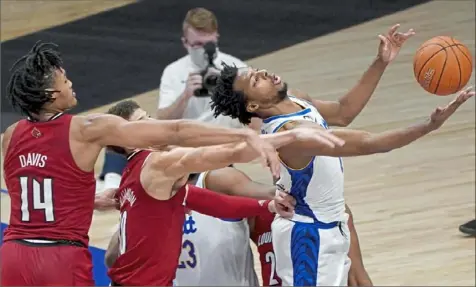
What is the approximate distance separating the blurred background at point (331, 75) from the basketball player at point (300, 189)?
1.58 m

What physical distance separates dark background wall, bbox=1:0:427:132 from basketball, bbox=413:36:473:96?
5.13 m

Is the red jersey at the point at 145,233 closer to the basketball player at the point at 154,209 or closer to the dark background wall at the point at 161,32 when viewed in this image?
the basketball player at the point at 154,209

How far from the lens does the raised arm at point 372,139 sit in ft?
17.6

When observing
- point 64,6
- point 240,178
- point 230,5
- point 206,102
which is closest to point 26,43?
point 64,6

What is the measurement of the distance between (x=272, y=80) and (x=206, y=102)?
2.15m

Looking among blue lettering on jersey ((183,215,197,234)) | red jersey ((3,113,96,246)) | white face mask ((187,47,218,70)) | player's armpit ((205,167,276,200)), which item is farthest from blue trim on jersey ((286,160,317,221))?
white face mask ((187,47,218,70))

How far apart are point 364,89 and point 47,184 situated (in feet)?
5.91

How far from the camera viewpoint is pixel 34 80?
523 centimetres

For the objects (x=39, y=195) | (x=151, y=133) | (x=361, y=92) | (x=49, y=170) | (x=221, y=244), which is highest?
(x=151, y=133)

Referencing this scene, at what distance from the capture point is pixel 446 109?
5293 mm

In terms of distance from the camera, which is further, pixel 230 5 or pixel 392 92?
pixel 230 5

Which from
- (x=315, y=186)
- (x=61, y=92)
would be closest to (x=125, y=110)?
(x=61, y=92)

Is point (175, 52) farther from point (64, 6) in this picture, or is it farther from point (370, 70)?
point (370, 70)

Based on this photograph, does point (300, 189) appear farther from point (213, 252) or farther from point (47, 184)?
point (47, 184)
